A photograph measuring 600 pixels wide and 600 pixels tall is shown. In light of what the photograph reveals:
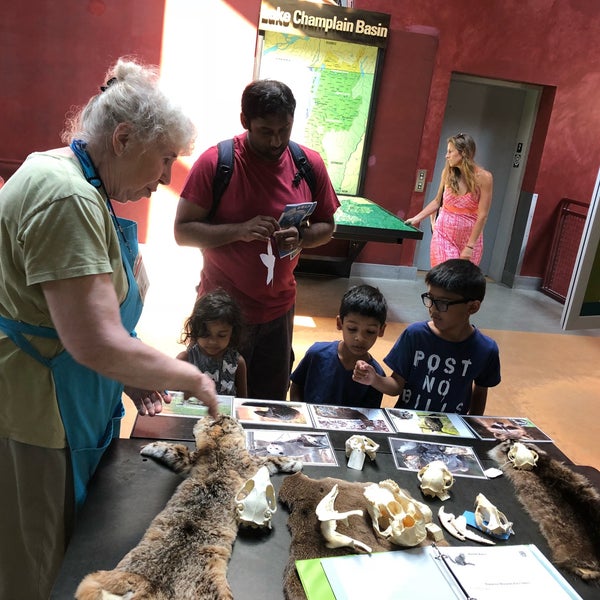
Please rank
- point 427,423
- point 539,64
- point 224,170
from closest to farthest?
point 427,423 < point 224,170 < point 539,64

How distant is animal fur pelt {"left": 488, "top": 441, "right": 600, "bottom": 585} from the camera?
1269 mm

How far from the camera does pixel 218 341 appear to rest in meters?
2.12

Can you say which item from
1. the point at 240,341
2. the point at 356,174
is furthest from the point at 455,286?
the point at 356,174

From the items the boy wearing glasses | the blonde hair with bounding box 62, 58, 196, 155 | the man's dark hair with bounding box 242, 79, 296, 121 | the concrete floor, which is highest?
the man's dark hair with bounding box 242, 79, 296, 121

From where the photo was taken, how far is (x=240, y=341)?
7.20 ft

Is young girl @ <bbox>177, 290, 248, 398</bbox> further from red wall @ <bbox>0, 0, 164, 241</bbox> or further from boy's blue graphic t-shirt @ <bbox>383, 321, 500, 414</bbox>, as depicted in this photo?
red wall @ <bbox>0, 0, 164, 241</bbox>

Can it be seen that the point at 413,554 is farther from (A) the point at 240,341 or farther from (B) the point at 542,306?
(B) the point at 542,306

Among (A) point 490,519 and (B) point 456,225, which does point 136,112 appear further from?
(B) point 456,225

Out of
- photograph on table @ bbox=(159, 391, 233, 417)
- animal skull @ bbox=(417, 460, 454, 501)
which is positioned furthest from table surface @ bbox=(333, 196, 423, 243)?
animal skull @ bbox=(417, 460, 454, 501)

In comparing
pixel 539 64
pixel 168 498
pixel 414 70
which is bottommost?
pixel 168 498

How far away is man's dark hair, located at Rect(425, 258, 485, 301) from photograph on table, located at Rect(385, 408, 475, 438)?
43cm

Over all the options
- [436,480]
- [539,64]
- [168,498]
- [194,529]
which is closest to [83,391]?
[168,498]

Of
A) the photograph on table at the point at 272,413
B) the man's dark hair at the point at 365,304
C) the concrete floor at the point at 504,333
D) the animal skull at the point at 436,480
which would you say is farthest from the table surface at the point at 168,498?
the concrete floor at the point at 504,333

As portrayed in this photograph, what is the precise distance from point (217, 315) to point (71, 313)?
3.20 ft
